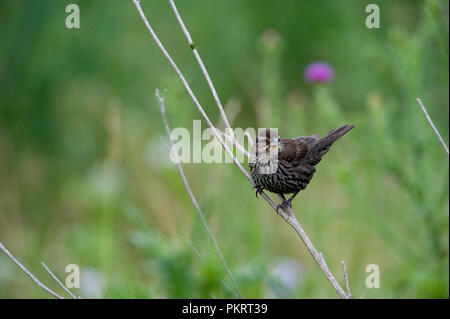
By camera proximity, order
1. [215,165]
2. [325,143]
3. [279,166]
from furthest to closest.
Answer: [215,165], [325,143], [279,166]

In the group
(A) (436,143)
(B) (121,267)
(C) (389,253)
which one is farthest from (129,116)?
(A) (436,143)

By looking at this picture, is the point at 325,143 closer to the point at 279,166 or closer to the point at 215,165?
the point at 279,166

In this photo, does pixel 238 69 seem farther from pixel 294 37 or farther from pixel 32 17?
pixel 32 17

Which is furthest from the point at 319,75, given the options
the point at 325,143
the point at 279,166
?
the point at 279,166

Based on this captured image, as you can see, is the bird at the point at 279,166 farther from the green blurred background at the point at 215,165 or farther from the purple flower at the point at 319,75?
the purple flower at the point at 319,75

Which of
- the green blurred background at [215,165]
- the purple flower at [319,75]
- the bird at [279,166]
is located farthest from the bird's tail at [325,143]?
the purple flower at [319,75]

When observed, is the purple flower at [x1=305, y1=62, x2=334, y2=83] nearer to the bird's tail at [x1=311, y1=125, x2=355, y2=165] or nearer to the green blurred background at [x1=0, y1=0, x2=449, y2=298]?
the green blurred background at [x1=0, y1=0, x2=449, y2=298]
